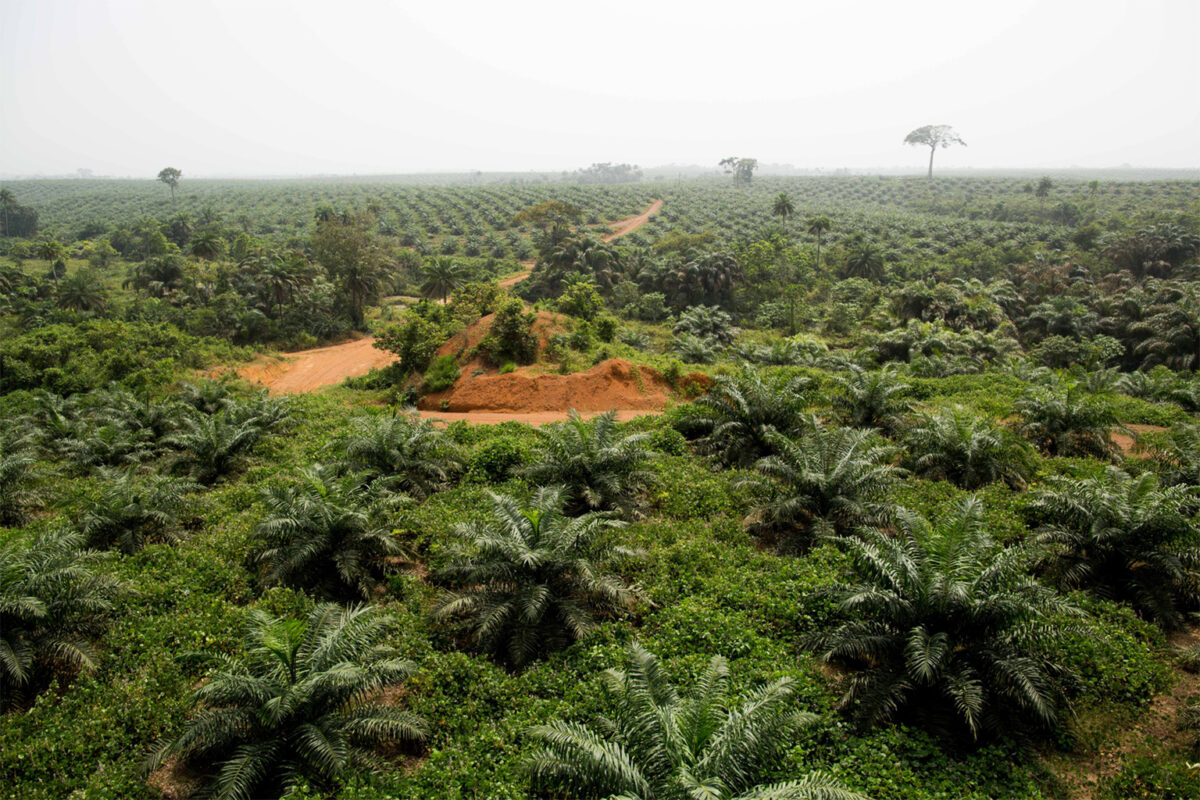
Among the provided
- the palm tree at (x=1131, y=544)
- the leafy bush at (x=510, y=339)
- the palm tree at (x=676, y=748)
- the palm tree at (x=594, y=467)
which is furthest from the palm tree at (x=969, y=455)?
the leafy bush at (x=510, y=339)

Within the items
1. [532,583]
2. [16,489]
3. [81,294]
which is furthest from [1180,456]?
[81,294]

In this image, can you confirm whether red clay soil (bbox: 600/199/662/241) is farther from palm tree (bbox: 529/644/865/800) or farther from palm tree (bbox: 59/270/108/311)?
palm tree (bbox: 529/644/865/800)

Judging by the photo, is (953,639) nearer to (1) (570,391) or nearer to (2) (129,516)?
(2) (129,516)

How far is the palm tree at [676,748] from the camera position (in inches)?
172

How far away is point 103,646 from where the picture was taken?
280 inches

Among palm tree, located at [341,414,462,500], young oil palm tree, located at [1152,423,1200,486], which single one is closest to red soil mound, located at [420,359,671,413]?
palm tree, located at [341,414,462,500]

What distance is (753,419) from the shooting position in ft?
40.2

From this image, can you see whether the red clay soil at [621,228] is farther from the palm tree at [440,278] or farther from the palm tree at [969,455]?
the palm tree at [969,455]

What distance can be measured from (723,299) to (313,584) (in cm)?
3528

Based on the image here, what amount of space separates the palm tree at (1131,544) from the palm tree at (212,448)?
587 inches

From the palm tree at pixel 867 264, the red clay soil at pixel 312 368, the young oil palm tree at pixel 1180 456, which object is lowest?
the red clay soil at pixel 312 368

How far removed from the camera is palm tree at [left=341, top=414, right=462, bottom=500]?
1088cm

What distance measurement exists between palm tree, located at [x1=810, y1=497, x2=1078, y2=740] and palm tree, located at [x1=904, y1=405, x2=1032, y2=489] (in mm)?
4854

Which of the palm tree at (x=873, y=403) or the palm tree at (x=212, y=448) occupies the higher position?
the palm tree at (x=873, y=403)
